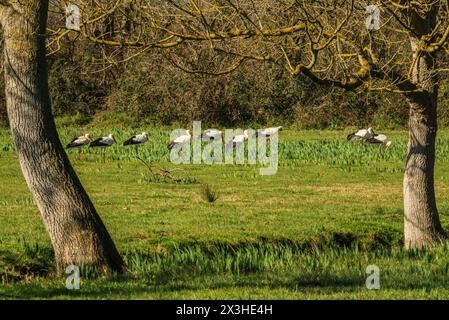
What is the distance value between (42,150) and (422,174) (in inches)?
229

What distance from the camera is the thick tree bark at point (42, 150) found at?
9.85 m

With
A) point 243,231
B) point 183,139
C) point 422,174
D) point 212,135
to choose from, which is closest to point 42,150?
point 243,231

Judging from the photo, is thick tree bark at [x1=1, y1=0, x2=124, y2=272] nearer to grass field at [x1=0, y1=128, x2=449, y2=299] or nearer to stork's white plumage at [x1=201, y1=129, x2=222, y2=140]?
grass field at [x1=0, y1=128, x2=449, y2=299]

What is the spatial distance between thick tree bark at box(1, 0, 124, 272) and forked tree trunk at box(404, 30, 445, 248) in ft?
16.1

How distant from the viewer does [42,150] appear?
32.8ft

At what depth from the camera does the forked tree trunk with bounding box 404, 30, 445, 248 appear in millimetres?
12836

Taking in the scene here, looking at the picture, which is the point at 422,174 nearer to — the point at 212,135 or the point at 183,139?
the point at 183,139

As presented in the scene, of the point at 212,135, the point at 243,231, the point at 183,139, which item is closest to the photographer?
the point at 243,231

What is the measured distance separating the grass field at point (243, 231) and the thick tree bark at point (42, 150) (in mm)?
437

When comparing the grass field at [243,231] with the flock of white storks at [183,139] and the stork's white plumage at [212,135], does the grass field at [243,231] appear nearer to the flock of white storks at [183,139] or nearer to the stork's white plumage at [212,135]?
the flock of white storks at [183,139]

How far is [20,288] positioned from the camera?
9.18 m

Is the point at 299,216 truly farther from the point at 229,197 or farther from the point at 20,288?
the point at 20,288

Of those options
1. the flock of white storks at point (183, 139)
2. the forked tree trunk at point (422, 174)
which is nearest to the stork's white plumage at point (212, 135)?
the flock of white storks at point (183, 139)
